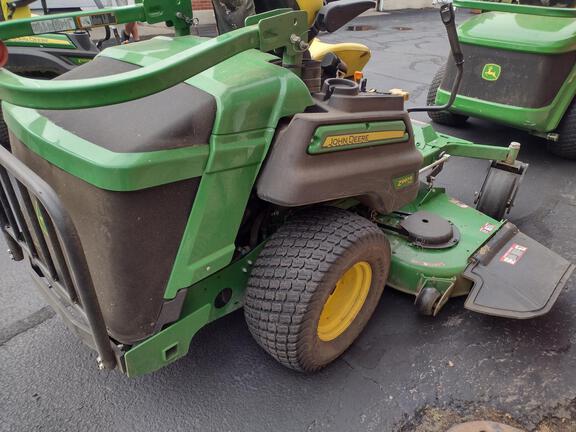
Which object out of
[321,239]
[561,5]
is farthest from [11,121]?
[561,5]

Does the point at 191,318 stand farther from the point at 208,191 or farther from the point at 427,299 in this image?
the point at 427,299

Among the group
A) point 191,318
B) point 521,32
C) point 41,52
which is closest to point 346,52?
point 521,32

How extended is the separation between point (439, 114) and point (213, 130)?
3.81 m

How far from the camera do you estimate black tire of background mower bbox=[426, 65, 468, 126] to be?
14.7 ft

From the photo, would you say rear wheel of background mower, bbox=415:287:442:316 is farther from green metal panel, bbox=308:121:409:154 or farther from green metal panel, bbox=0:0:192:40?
green metal panel, bbox=0:0:192:40

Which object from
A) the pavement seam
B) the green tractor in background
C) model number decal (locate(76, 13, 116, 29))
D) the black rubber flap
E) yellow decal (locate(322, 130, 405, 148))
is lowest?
the pavement seam

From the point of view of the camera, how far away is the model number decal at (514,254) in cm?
230

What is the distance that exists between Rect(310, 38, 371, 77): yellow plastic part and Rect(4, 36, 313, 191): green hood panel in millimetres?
1348

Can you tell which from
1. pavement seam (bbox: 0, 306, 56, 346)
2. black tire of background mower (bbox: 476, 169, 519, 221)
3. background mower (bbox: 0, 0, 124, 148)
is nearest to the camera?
pavement seam (bbox: 0, 306, 56, 346)

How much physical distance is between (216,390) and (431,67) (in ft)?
21.9

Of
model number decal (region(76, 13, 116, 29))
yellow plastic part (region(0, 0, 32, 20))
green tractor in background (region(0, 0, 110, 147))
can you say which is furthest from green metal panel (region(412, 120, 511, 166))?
yellow plastic part (region(0, 0, 32, 20))

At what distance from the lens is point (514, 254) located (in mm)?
2348

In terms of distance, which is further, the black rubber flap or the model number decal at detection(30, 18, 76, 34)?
the black rubber flap

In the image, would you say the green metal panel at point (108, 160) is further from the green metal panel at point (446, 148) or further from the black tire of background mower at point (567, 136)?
the black tire of background mower at point (567, 136)
